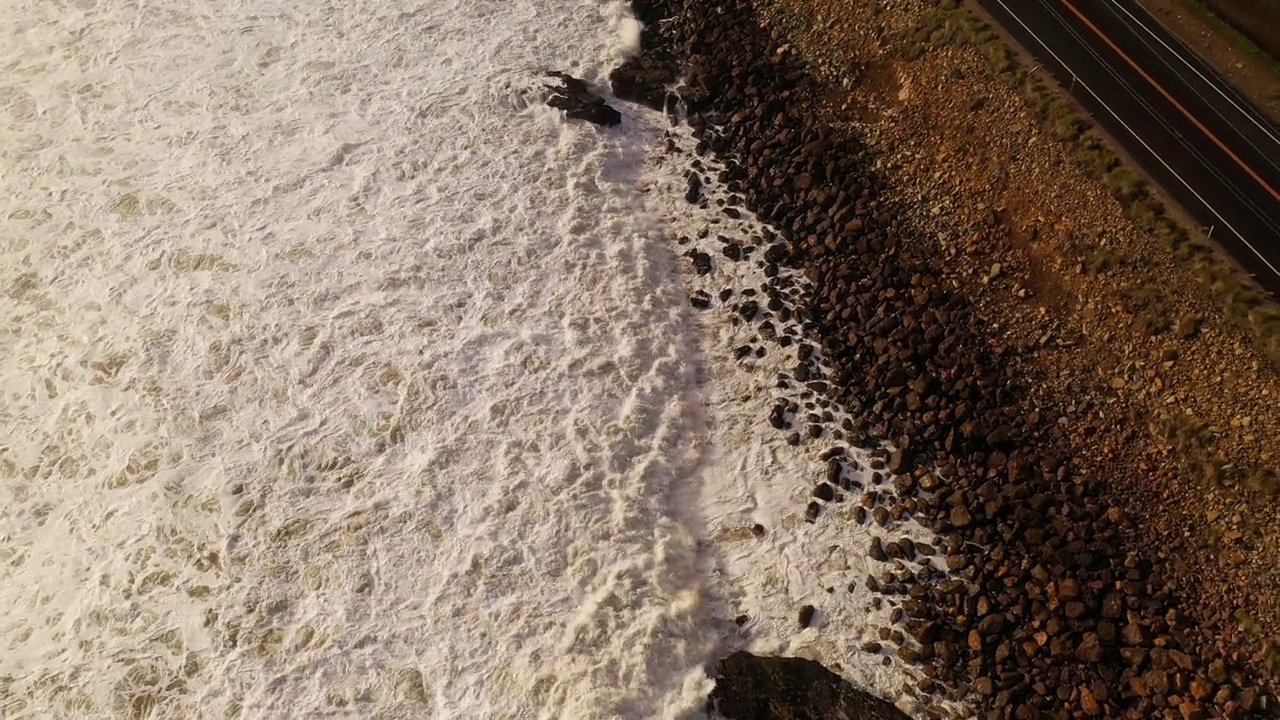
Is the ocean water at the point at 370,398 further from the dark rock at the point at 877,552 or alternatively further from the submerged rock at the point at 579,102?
the submerged rock at the point at 579,102

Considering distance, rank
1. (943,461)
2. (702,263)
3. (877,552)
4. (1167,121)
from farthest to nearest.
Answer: (702,263), (1167,121), (943,461), (877,552)

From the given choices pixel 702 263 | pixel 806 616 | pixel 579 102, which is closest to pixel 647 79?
pixel 579 102

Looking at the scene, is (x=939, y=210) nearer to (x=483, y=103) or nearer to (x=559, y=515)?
(x=559, y=515)

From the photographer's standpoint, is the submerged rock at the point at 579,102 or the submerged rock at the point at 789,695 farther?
the submerged rock at the point at 579,102

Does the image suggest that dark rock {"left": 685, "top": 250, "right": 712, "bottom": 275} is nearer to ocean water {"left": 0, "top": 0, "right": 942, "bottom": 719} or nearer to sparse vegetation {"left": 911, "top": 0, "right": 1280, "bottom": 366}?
ocean water {"left": 0, "top": 0, "right": 942, "bottom": 719}

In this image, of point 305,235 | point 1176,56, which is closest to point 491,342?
point 305,235

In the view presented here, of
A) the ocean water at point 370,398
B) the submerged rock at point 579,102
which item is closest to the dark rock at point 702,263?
the ocean water at point 370,398

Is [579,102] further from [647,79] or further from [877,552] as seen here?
[877,552]
